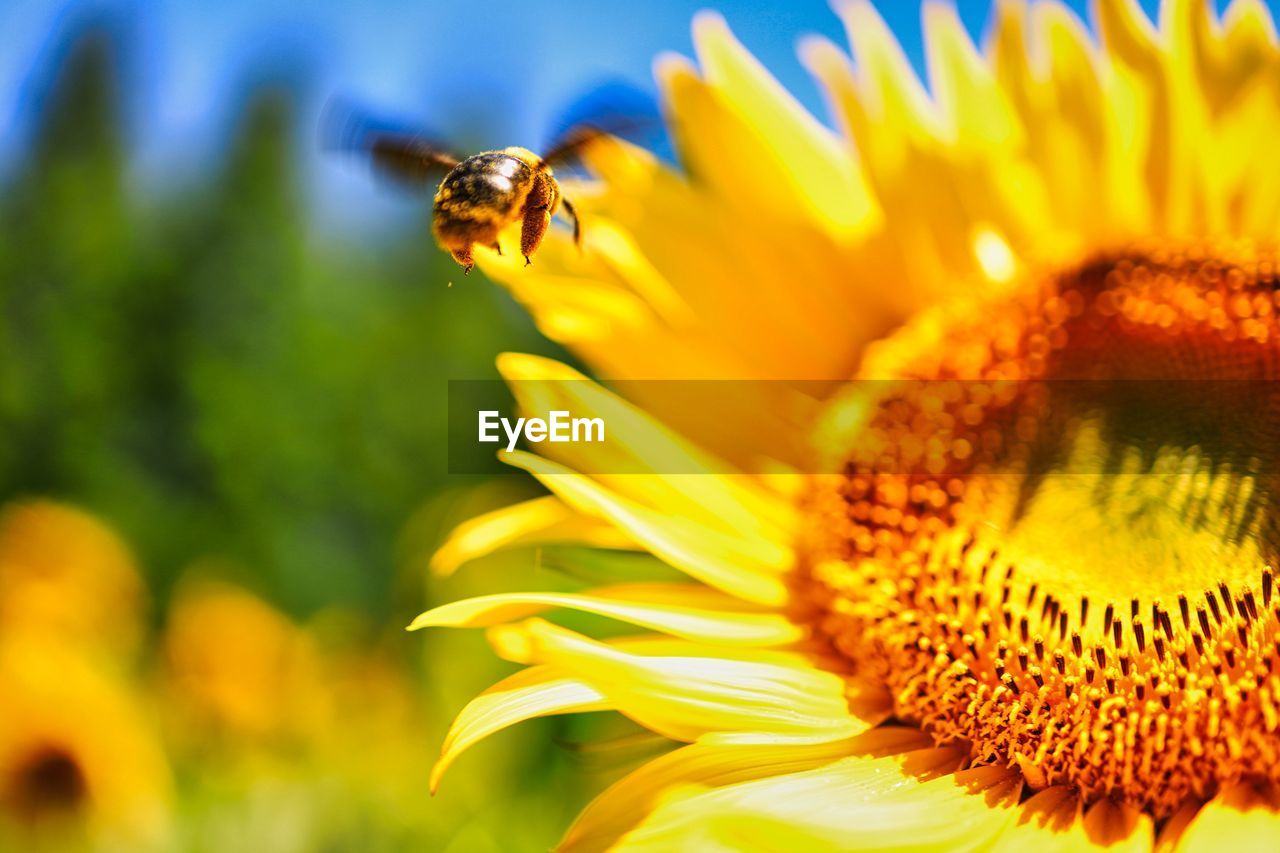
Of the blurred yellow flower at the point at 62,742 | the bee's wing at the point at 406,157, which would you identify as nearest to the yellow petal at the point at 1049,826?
the bee's wing at the point at 406,157

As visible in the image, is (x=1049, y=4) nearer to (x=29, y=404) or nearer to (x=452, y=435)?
(x=452, y=435)

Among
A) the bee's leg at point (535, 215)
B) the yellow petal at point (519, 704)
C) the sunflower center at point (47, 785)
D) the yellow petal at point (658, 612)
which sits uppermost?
the bee's leg at point (535, 215)

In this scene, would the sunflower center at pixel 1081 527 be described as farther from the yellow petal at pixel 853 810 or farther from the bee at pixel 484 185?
the bee at pixel 484 185

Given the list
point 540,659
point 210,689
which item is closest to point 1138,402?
point 540,659

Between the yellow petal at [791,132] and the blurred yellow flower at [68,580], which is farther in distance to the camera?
the blurred yellow flower at [68,580]

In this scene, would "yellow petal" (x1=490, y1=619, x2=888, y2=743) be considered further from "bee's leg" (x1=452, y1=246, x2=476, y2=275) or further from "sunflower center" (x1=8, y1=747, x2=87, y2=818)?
"sunflower center" (x1=8, y1=747, x2=87, y2=818)

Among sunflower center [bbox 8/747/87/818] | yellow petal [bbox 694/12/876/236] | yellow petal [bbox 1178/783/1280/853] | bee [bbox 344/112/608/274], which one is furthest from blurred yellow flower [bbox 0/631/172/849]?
yellow petal [bbox 1178/783/1280/853]
